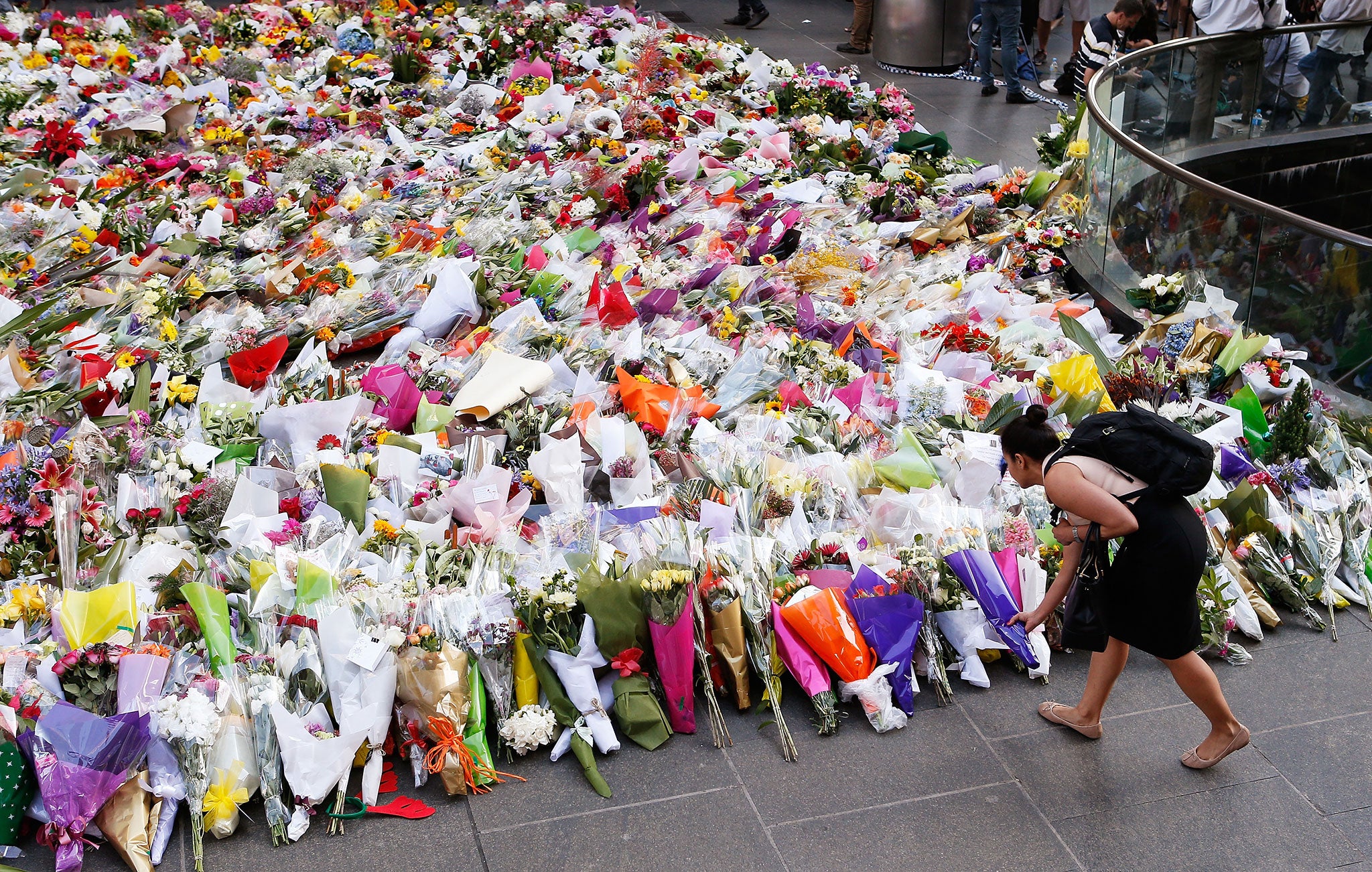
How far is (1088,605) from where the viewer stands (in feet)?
9.77

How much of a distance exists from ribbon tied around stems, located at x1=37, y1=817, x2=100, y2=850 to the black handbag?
2569mm

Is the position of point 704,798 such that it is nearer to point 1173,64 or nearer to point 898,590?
point 898,590

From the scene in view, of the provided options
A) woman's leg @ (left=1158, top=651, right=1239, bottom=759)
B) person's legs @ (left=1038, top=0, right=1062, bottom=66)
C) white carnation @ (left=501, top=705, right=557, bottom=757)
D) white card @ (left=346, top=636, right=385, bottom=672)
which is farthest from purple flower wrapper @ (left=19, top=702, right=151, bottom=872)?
person's legs @ (left=1038, top=0, right=1062, bottom=66)

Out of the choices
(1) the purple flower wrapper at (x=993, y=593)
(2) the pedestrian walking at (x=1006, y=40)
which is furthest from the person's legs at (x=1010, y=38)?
(1) the purple flower wrapper at (x=993, y=593)

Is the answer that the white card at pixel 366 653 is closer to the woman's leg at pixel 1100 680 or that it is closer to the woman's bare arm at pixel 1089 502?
the woman's bare arm at pixel 1089 502

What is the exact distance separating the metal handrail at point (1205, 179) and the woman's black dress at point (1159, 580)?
2109 millimetres

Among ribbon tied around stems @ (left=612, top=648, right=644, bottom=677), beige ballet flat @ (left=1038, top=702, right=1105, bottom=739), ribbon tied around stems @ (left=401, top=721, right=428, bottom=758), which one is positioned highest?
ribbon tied around stems @ (left=612, top=648, right=644, bottom=677)

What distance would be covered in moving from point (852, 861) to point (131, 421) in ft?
10.5

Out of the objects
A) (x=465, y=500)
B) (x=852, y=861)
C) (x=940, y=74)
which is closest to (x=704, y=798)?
(x=852, y=861)

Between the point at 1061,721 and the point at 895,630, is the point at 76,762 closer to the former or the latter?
the point at 895,630

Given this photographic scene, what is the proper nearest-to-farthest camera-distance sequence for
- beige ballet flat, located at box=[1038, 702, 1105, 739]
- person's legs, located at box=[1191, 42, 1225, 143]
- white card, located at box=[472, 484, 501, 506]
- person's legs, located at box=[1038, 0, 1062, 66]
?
beige ballet flat, located at box=[1038, 702, 1105, 739] < white card, located at box=[472, 484, 501, 506] < person's legs, located at box=[1191, 42, 1225, 143] < person's legs, located at box=[1038, 0, 1062, 66]

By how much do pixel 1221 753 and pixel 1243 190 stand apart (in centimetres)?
606

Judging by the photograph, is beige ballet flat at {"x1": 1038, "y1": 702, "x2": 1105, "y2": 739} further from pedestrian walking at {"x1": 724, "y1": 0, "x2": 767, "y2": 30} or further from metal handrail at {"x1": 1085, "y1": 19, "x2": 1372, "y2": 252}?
pedestrian walking at {"x1": 724, "y1": 0, "x2": 767, "y2": 30}

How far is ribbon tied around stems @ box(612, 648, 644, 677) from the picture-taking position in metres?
3.25
